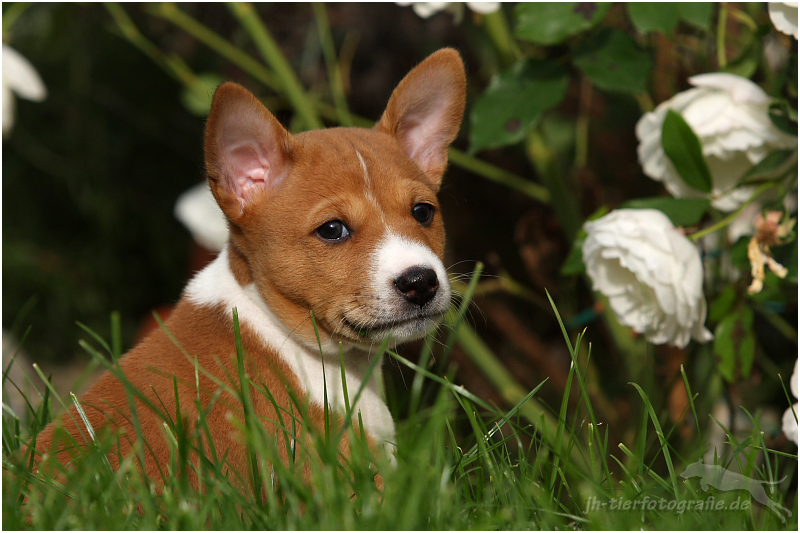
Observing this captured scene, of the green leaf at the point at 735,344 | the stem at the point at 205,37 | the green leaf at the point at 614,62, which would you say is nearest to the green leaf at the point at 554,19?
the green leaf at the point at 614,62

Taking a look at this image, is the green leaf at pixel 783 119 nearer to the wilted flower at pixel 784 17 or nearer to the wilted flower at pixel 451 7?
the wilted flower at pixel 784 17

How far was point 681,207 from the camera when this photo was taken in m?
2.68

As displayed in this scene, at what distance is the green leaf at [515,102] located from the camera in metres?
2.83

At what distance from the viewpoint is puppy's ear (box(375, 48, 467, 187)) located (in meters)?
2.72

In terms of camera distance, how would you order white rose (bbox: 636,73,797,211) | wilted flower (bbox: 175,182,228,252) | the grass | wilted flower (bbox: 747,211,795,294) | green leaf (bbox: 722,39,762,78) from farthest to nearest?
wilted flower (bbox: 175,182,228,252)
green leaf (bbox: 722,39,762,78)
white rose (bbox: 636,73,797,211)
wilted flower (bbox: 747,211,795,294)
the grass

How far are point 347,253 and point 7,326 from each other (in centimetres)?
394

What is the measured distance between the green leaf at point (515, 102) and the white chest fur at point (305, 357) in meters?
0.86

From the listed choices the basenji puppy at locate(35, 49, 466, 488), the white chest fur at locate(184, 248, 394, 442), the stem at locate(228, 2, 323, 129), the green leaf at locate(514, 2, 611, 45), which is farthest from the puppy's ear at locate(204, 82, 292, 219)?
the stem at locate(228, 2, 323, 129)

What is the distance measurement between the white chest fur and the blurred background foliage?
0.76 m

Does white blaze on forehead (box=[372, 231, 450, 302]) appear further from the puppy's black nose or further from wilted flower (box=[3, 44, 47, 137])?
wilted flower (box=[3, 44, 47, 137])

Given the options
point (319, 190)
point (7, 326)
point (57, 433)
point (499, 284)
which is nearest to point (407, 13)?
point (499, 284)

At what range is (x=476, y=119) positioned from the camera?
9.46 ft

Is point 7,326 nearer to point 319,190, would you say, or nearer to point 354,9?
point 354,9

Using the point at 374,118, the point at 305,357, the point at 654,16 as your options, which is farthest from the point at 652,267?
the point at 374,118
